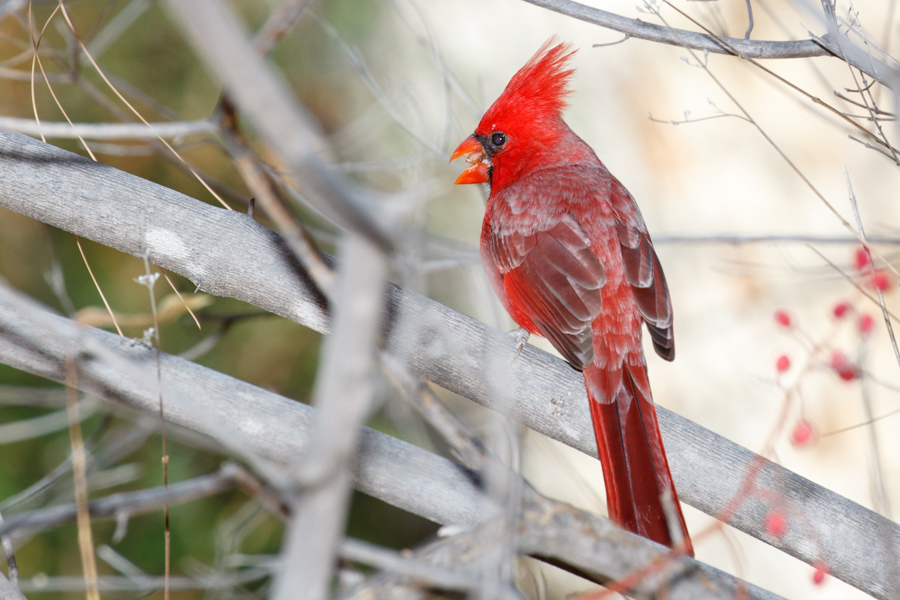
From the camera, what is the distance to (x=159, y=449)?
13.0 feet

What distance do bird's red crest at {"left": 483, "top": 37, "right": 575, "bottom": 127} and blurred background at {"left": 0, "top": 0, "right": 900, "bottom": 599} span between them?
0.67 meters

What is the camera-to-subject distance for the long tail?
1.83m

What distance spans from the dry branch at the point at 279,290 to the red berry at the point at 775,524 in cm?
2

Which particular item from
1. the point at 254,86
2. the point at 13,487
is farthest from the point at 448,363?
the point at 13,487

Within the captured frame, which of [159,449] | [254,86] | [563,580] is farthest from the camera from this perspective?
[563,580]

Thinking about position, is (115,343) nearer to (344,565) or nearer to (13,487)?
(344,565)

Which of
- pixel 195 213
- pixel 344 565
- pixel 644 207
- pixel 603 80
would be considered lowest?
pixel 344 565

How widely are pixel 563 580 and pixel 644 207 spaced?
92.0 inches

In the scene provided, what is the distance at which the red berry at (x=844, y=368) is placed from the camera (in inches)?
76.0

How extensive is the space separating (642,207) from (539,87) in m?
1.89

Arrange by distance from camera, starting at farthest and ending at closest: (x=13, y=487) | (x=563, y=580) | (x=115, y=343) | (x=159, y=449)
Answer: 1. (x=563, y=580)
2. (x=159, y=449)
3. (x=13, y=487)
4. (x=115, y=343)

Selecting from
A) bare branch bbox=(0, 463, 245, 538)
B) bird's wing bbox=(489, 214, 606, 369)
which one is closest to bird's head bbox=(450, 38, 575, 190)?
bird's wing bbox=(489, 214, 606, 369)

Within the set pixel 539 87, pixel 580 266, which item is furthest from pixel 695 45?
pixel 539 87

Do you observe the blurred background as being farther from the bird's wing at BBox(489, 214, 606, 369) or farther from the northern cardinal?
the bird's wing at BBox(489, 214, 606, 369)
